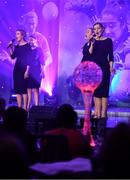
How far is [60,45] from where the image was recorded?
28.4ft

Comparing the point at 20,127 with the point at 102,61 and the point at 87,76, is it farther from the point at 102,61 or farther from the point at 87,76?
the point at 102,61

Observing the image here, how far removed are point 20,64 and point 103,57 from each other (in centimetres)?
181

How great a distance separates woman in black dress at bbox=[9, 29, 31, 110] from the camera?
27.6ft

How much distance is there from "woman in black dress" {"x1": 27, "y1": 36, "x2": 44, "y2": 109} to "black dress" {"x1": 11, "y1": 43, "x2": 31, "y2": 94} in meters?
0.10

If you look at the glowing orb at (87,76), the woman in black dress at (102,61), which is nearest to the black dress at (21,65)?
the woman in black dress at (102,61)

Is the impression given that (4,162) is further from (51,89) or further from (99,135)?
(51,89)

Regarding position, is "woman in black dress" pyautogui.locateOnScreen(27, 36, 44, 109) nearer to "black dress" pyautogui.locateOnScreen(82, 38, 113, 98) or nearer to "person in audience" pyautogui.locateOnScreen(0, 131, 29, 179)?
"black dress" pyautogui.locateOnScreen(82, 38, 113, 98)

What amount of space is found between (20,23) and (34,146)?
5.82 m

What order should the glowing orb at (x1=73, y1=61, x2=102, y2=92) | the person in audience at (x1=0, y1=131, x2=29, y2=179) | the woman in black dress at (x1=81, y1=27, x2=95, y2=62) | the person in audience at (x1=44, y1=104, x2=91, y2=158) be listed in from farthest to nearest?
the woman in black dress at (x1=81, y1=27, x2=95, y2=62) < the glowing orb at (x1=73, y1=61, x2=102, y2=92) < the person in audience at (x1=44, y1=104, x2=91, y2=158) < the person in audience at (x1=0, y1=131, x2=29, y2=179)

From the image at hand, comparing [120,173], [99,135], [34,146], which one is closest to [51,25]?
[99,135]

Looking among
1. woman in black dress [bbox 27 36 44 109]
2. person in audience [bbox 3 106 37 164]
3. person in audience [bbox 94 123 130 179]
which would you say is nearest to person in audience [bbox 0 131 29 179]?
person in audience [bbox 94 123 130 179]

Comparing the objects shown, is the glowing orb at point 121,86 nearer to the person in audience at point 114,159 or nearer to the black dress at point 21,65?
the black dress at point 21,65

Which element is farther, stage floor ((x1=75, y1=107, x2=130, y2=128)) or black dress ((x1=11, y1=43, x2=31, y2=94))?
black dress ((x1=11, y1=43, x2=31, y2=94))

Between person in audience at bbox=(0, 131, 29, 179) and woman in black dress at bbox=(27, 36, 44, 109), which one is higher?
woman in black dress at bbox=(27, 36, 44, 109)
